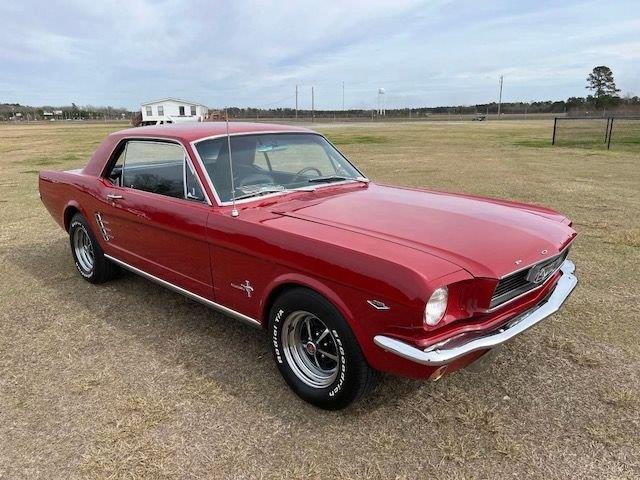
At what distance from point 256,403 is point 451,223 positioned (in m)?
1.56

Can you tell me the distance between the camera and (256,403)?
9.42 ft

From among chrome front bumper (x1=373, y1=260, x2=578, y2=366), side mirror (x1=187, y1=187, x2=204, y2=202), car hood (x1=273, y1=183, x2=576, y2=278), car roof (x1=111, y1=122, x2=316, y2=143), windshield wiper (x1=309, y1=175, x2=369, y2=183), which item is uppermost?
car roof (x1=111, y1=122, x2=316, y2=143)

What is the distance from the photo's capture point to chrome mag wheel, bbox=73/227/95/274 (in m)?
4.84

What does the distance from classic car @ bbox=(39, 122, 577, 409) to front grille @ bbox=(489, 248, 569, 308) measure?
11 millimetres

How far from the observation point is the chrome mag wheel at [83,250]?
484cm

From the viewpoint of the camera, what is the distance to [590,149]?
61.3 feet

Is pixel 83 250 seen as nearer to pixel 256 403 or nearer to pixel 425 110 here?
pixel 256 403

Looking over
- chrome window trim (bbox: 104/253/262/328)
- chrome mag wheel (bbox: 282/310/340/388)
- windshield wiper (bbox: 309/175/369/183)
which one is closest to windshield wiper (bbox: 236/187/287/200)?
windshield wiper (bbox: 309/175/369/183)

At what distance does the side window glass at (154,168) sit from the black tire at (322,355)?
4.25 feet

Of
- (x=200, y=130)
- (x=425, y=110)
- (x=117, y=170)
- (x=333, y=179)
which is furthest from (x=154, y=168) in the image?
(x=425, y=110)

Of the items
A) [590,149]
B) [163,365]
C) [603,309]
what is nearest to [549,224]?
[603,309]

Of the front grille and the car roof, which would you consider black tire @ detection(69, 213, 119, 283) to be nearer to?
the car roof

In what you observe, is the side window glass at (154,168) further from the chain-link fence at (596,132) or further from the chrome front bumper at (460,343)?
the chain-link fence at (596,132)

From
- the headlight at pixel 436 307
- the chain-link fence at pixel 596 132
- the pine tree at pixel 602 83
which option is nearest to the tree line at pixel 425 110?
the pine tree at pixel 602 83
